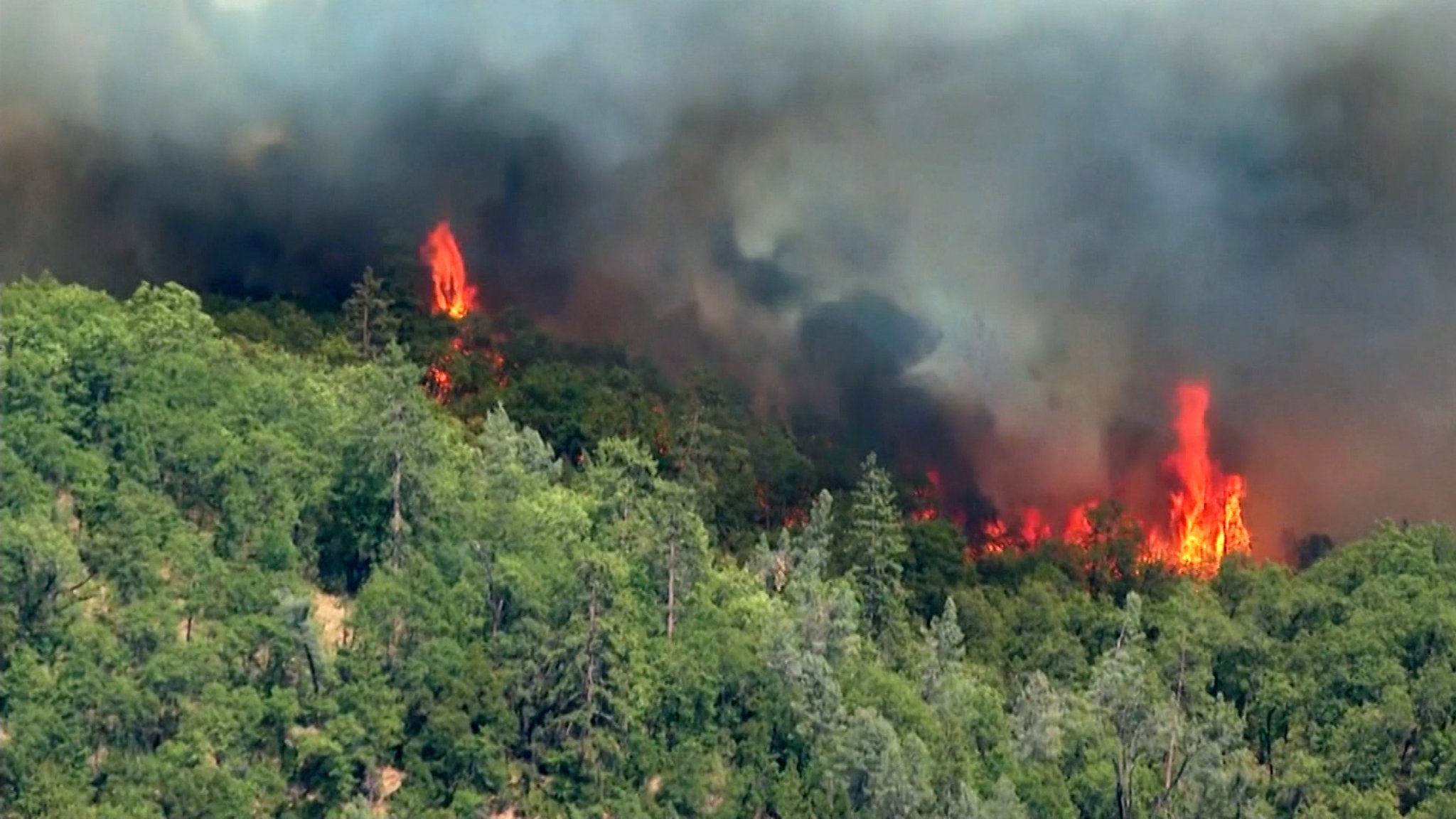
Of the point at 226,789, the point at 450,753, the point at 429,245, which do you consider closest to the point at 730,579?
the point at 450,753

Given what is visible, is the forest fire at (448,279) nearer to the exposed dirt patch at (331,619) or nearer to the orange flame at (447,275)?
the orange flame at (447,275)

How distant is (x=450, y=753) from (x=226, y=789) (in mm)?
7918

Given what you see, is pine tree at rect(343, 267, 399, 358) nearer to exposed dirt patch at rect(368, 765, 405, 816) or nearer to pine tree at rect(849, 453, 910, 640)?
pine tree at rect(849, 453, 910, 640)

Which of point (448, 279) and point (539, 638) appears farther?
point (448, 279)

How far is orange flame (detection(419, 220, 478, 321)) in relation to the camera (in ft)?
489

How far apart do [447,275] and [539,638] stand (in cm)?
3971

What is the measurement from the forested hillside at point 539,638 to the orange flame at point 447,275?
516 inches

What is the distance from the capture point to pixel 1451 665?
126 m

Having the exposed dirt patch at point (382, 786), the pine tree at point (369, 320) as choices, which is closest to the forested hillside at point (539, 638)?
→ the exposed dirt patch at point (382, 786)

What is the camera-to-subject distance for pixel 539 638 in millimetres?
114875

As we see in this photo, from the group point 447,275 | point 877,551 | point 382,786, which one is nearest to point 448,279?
point 447,275

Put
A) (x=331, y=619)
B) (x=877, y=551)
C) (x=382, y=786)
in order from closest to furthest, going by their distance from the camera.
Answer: (x=382, y=786)
(x=331, y=619)
(x=877, y=551)

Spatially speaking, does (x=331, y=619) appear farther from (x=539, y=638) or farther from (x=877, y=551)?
(x=877, y=551)

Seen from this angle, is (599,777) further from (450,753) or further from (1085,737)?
(1085,737)
